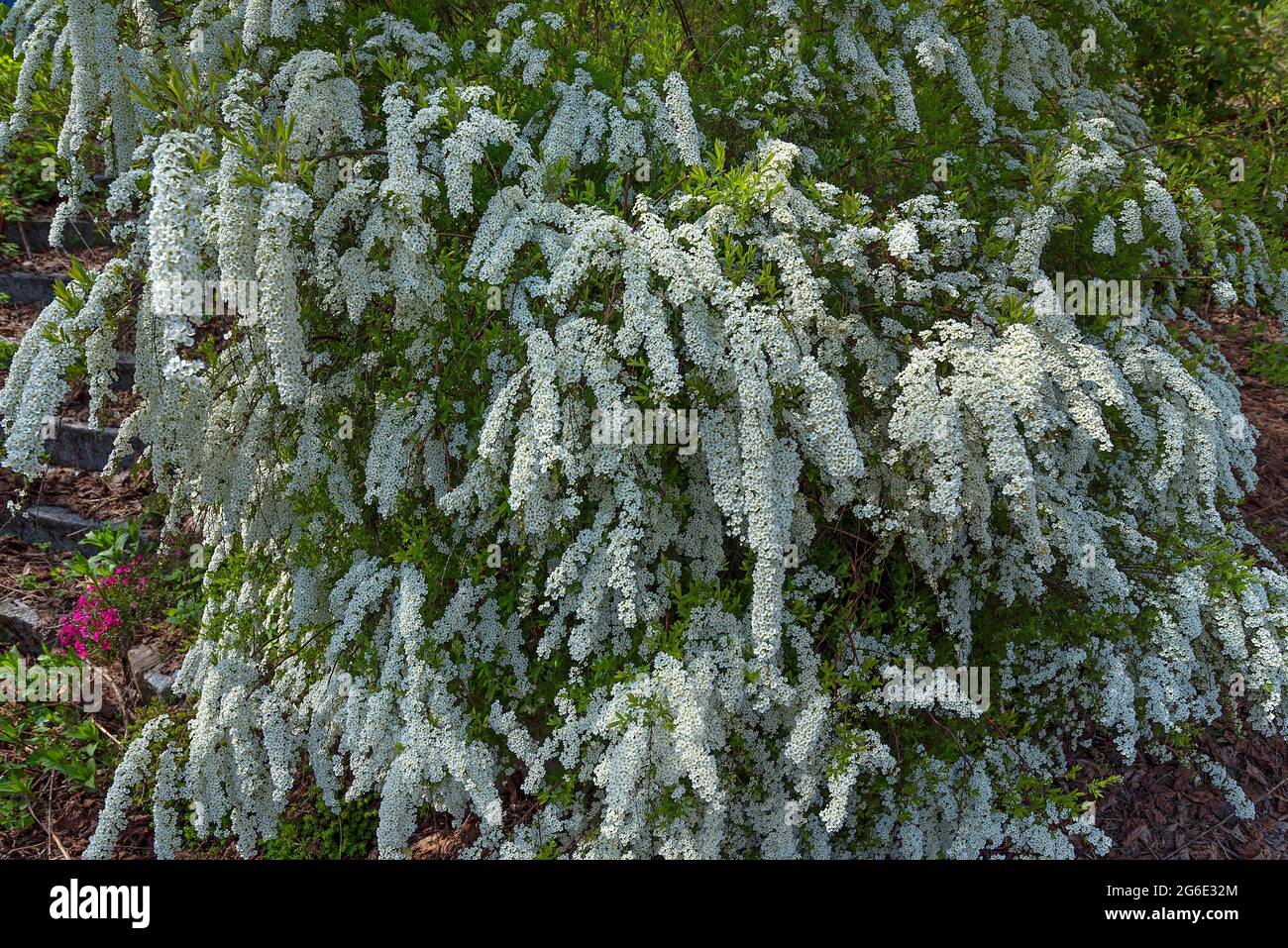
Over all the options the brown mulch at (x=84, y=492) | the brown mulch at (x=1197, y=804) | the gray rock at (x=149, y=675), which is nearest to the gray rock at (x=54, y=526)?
the brown mulch at (x=84, y=492)

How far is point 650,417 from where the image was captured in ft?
8.92

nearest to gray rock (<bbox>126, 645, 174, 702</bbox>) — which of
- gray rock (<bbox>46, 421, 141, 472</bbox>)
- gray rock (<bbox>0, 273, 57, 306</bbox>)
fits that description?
gray rock (<bbox>46, 421, 141, 472</bbox>)

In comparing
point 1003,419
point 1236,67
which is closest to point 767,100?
point 1003,419

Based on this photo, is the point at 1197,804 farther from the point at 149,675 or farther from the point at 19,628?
the point at 19,628

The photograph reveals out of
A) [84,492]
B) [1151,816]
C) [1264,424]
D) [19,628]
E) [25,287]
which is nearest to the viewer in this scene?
[1151,816]

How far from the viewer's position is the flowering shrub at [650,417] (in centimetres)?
267

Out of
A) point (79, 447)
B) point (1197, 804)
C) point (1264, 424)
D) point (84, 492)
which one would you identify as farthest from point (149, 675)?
point (1264, 424)

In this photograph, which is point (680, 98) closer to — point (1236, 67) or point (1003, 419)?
point (1003, 419)

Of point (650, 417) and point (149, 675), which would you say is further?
point (149, 675)

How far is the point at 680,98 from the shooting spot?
2.99m

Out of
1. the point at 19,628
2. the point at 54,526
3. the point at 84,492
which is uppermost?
the point at 84,492

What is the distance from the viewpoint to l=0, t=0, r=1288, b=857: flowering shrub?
8.77 ft

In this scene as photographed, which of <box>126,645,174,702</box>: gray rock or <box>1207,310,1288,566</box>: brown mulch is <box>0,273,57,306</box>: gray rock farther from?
<box>1207,310,1288,566</box>: brown mulch

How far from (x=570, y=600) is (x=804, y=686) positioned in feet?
→ 2.82
